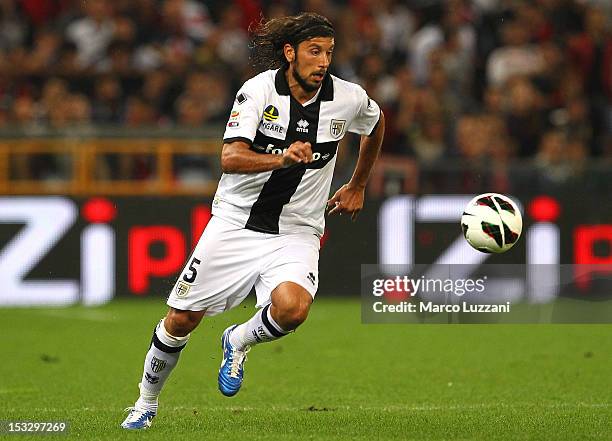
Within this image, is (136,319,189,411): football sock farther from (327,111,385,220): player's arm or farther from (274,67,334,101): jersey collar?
(274,67,334,101): jersey collar

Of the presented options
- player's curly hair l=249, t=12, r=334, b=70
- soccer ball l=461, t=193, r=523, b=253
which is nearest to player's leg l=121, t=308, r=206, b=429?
player's curly hair l=249, t=12, r=334, b=70

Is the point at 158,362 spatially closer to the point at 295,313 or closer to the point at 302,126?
the point at 295,313

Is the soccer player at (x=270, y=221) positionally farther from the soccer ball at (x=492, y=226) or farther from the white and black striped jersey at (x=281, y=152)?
the soccer ball at (x=492, y=226)

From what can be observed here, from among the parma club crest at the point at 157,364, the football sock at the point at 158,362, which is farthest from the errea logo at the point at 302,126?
the parma club crest at the point at 157,364

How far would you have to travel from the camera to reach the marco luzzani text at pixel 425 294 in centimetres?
999

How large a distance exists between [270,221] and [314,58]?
91 centimetres

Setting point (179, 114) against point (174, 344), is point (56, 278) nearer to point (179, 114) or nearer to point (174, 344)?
point (179, 114)

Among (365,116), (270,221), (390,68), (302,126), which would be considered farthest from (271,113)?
(390,68)

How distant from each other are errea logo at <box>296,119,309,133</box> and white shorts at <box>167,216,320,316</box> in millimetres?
578

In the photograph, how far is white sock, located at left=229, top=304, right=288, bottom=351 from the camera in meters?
6.66

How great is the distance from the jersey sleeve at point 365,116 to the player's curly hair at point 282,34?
490 millimetres

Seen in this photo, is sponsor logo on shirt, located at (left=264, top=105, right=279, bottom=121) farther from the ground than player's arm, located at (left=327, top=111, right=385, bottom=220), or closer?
farther from the ground

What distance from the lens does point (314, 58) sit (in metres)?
6.66

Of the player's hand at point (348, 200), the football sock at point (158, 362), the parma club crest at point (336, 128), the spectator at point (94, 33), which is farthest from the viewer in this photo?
the spectator at point (94, 33)
